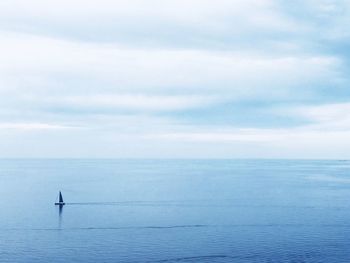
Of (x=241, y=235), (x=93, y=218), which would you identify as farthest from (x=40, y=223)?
(x=241, y=235)

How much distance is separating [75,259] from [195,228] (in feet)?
93.8

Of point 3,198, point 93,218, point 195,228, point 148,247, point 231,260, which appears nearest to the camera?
point 231,260

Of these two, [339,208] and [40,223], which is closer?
[40,223]

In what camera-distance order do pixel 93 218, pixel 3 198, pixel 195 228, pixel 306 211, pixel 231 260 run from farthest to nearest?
1. pixel 3 198
2. pixel 306 211
3. pixel 93 218
4. pixel 195 228
5. pixel 231 260

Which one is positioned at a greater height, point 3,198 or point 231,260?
point 3,198

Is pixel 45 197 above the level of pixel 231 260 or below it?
above

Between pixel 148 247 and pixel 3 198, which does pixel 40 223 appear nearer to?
pixel 148 247

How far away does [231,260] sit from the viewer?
61.4 m

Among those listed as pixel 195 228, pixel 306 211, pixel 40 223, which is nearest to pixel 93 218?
pixel 40 223

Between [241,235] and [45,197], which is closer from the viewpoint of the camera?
[241,235]

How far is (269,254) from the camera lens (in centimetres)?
6500

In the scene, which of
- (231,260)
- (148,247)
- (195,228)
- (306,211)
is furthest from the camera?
(306,211)

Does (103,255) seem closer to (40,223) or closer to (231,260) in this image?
(231,260)

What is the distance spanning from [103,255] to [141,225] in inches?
916
